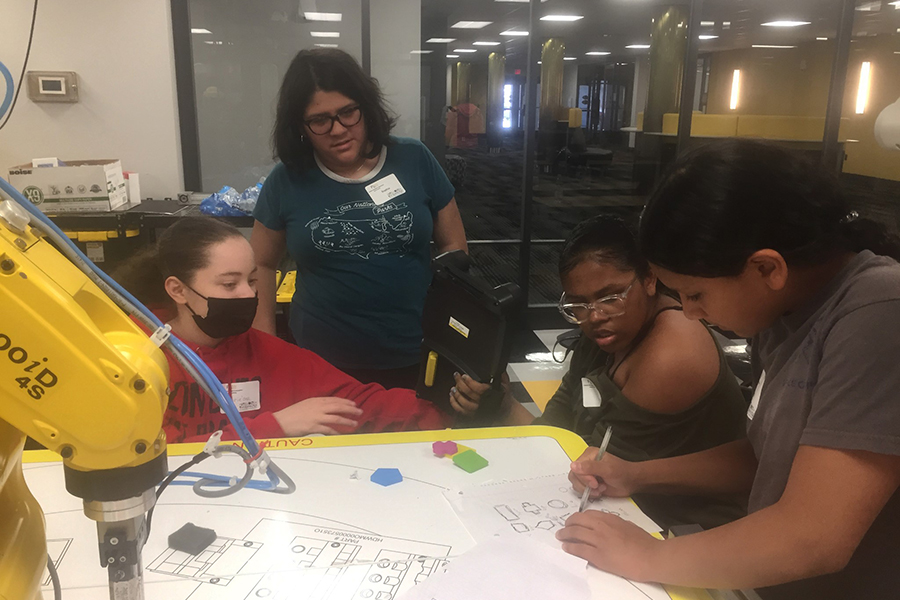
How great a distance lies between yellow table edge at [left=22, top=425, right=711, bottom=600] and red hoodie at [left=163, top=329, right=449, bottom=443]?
0.19 metres

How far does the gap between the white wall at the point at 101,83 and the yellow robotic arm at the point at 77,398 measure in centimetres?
316

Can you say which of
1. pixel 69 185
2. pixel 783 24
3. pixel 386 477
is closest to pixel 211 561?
pixel 386 477

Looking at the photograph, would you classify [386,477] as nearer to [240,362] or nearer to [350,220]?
[240,362]

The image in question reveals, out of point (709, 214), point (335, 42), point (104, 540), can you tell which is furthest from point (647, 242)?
point (335, 42)

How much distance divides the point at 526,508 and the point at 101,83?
3.22m

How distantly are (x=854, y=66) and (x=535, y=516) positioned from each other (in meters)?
4.46

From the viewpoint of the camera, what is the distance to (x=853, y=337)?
2.72ft

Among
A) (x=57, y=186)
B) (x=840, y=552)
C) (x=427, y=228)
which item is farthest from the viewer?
(x=57, y=186)

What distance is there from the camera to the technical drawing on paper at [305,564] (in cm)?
86

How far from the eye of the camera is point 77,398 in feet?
1.78

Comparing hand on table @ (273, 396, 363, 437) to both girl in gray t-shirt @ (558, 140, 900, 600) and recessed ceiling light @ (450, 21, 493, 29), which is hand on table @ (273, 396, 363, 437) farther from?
recessed ceiling light @ (450, 21, 493, 29)

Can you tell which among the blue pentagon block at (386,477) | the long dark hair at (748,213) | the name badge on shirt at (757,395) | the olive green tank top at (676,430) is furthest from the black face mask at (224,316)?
the name badge on shirt at (757,395)

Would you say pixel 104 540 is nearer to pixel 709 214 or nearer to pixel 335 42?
pixel 709 214

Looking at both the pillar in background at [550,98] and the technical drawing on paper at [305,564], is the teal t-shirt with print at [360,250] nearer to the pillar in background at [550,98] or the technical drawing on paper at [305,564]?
the technical drawing on paper at [305,564]
